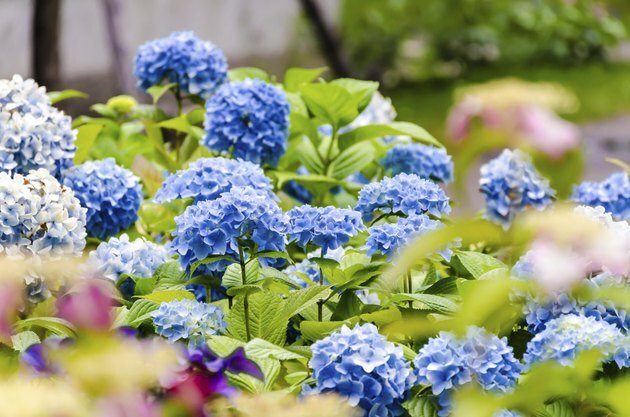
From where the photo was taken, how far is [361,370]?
56.6 inches

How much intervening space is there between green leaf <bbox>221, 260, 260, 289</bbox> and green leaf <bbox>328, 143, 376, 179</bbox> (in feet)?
2.52

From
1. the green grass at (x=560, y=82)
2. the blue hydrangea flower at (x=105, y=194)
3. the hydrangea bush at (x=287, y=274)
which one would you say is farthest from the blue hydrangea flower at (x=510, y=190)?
the green grass at (x=560, y=82)

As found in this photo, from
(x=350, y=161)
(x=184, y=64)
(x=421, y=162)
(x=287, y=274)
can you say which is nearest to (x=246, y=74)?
(x=184, y=64)

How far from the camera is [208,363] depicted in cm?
130

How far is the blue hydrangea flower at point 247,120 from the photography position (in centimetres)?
241

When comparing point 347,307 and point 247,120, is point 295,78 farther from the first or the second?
point 347,307

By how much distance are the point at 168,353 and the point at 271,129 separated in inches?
55.7

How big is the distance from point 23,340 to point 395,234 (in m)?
0.57

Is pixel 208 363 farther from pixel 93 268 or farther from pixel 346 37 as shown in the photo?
pixel 346 37

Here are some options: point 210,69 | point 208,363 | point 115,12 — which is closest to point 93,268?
point 208,363

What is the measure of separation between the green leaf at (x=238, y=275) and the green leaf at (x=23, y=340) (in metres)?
0.29

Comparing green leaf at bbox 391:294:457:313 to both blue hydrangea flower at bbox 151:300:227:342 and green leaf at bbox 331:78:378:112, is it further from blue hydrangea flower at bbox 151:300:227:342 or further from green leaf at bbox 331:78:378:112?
green leaf at bbox 331:78:378:112

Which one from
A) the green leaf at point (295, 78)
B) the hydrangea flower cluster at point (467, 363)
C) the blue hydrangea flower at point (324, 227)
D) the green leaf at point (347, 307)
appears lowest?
the green leaf at point (295, 78)

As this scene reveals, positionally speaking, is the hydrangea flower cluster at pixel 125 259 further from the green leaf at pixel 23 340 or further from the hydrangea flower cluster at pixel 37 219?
the green leaf at pixel 23 340
